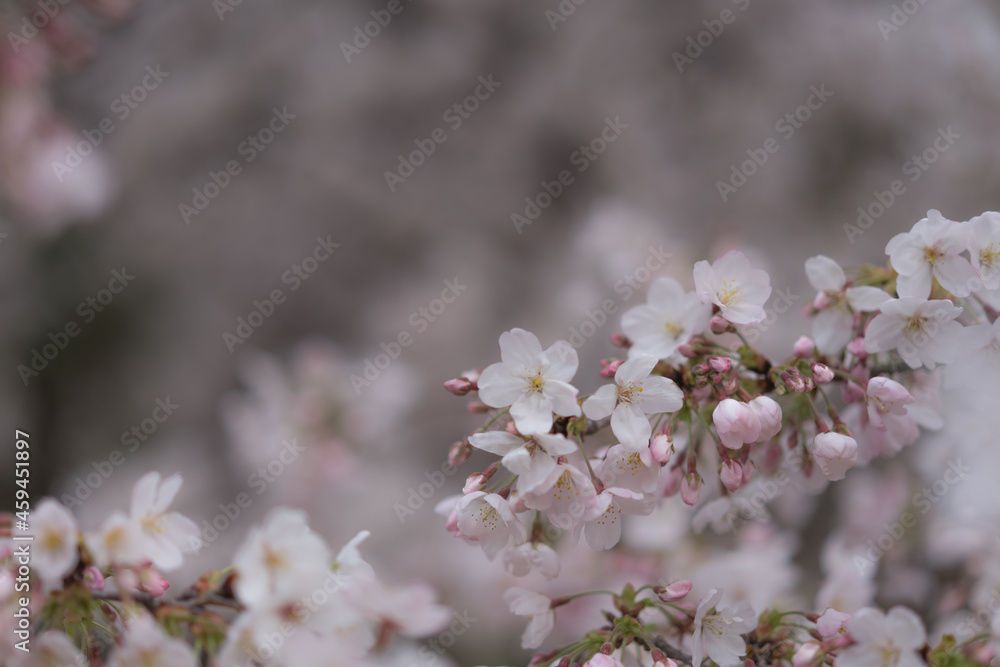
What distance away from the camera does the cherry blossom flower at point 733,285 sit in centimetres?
63

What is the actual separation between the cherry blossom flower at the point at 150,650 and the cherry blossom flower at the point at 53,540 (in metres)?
0.08

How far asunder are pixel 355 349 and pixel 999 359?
193 centimetres

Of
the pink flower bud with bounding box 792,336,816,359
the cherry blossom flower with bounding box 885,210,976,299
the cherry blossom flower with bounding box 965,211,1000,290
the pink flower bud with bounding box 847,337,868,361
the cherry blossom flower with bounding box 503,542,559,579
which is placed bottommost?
the cherry blossom flower with bounding box 503,542,559,579

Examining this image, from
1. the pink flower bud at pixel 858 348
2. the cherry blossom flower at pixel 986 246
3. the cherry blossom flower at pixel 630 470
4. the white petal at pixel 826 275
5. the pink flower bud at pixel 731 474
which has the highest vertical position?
the cherry blossom flower at pixel 986 246

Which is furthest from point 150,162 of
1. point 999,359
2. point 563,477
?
point 999,359

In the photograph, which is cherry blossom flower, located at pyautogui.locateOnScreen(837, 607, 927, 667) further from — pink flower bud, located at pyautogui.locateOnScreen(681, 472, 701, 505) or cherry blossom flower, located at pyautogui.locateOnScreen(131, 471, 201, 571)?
cherry blossom flower, located at pyautogui.locateOnScreen(131, 471, 201, 571)

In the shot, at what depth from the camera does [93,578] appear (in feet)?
1.77

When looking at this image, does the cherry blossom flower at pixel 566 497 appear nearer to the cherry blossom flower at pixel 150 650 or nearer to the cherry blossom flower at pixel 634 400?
the cherry blossom flower at pixel 634 400

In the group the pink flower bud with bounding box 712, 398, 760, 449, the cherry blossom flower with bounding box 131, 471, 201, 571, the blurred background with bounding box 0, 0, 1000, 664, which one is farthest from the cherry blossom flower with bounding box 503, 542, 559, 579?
the blurred background with bounding box 0, 0, 1000, 664

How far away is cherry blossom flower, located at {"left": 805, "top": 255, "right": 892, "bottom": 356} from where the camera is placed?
0.63 meters

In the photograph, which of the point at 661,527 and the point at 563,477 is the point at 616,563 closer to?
the point at 661,527

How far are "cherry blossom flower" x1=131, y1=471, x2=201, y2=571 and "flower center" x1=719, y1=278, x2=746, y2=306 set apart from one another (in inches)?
22.5

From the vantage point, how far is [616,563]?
1210 mm

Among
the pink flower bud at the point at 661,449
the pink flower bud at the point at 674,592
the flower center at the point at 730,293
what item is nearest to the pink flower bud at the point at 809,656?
the pink flower bud at the point at 674,592
